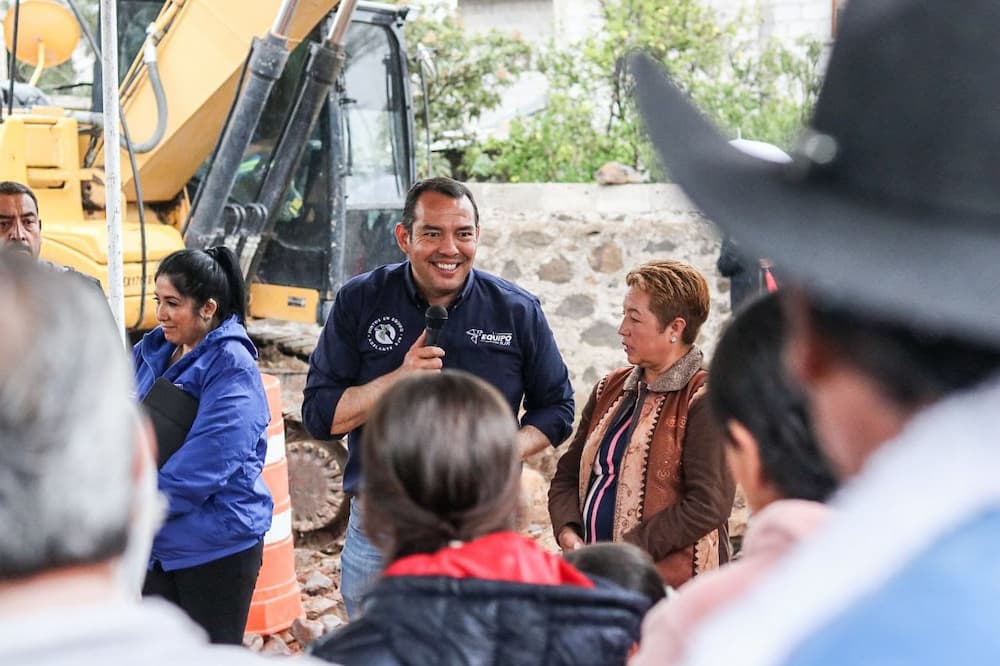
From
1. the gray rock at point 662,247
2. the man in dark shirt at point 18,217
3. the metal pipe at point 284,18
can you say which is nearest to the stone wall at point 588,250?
the gray rock at point 662,247

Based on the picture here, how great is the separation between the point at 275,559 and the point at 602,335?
12.6 feet

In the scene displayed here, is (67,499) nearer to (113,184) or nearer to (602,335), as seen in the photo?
(113,184)

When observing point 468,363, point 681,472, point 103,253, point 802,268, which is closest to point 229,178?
point 103,253

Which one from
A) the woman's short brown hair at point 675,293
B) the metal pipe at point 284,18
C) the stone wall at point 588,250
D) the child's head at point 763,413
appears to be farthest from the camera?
the stone wall at point 588,250

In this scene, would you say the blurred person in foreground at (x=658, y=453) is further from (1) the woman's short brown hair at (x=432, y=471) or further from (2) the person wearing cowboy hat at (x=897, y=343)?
(2) the person wearing cowboy hat at (x=897, y=343)

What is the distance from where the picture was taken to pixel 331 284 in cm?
684

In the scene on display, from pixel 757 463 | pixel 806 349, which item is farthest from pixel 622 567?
pixel 806 349

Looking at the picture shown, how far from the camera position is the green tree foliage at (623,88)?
866cm

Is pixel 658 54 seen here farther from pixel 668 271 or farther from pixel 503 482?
pixel 503 482

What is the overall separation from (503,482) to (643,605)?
259mm

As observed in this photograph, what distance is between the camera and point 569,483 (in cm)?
327

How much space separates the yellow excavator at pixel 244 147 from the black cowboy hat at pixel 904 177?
439cm

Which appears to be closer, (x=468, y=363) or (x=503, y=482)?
(x=503, y=482)

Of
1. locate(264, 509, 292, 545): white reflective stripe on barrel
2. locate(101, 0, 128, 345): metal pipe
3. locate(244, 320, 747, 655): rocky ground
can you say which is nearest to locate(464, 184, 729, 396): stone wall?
locate(244, 320, 747, 655): rocky ground
